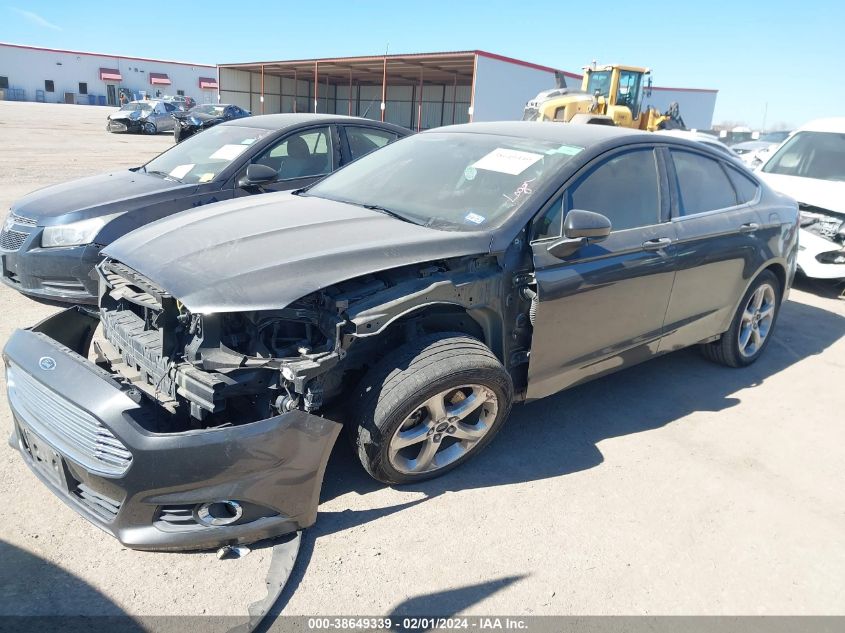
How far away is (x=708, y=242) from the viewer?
409cm

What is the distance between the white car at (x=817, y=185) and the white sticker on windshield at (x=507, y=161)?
5.08 meters

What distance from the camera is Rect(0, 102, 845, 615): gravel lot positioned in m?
2.41

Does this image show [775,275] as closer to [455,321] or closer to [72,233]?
[455,321]

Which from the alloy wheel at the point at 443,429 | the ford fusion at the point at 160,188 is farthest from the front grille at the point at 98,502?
the ford fusion at the point at 160,188

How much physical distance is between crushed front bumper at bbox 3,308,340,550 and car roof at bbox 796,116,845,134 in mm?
8418

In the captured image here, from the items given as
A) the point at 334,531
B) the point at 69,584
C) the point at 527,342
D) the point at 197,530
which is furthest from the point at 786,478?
the point at 69,584

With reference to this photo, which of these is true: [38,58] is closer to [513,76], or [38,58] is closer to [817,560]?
[513,76]

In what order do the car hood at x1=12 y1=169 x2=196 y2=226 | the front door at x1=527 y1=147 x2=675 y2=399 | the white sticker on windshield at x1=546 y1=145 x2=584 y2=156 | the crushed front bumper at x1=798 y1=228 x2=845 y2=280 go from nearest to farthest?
the front door at x1=527 y1=147 x2=675 y2=399, the white sticker on windshield at x1=546 y1=145 x2=584 y2=156, the car hood at x1=12 y1=169 x2=196 y2=226, the crushed front bumper at x1=798 y1=228 x2=845 y2=280

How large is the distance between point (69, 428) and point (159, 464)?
49 centimetres

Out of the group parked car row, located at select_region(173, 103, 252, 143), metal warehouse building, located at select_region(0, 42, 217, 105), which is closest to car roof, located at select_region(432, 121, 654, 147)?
parked car row, located at select_region(173, 103, 252, 143)

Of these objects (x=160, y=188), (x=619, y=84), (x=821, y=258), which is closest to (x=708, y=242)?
(x=821, y=258)

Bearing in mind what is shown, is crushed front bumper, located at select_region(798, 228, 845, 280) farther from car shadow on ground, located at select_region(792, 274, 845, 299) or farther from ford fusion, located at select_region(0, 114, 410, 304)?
ford fusion, located at select_region(0, 114, 410, 304)

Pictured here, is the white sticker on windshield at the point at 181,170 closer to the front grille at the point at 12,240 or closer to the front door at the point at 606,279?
the front grille at the point at 12,240

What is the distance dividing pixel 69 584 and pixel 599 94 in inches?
676
